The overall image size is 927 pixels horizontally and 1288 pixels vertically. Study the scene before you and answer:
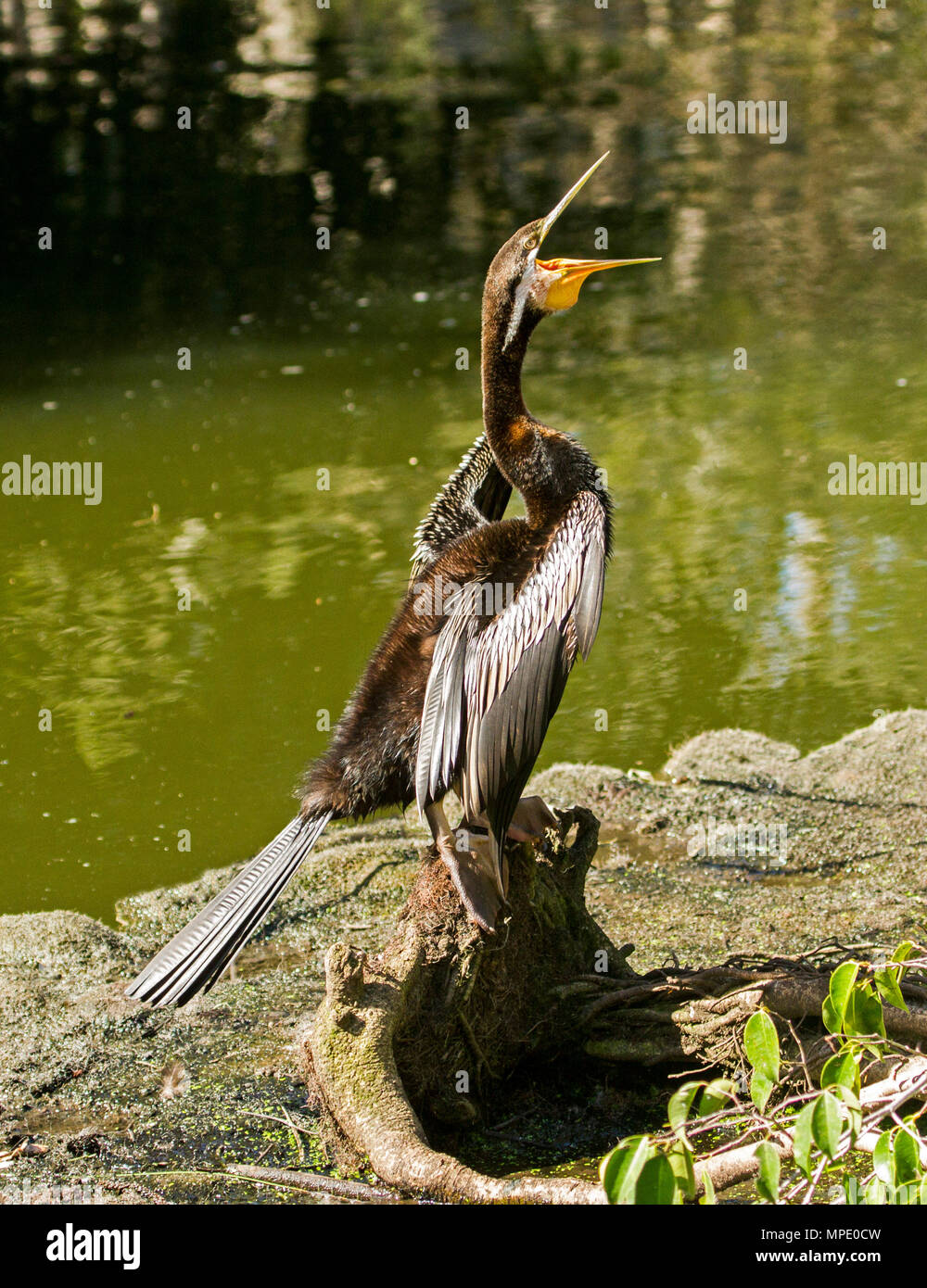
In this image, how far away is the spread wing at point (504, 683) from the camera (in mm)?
3512

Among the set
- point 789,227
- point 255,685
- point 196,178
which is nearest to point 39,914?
point 255,685

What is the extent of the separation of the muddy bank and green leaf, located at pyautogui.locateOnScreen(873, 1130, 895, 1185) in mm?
1272

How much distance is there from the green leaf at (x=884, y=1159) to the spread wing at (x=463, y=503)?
2295 mm

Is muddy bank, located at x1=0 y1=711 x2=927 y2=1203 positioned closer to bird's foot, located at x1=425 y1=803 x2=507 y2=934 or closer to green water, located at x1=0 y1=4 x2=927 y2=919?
green water, located at x1=0 y1=4 x2=927 y2=919

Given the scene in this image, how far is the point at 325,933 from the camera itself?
180 inches

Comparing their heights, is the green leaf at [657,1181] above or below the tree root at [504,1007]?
above

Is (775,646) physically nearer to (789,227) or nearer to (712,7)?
(789,227)

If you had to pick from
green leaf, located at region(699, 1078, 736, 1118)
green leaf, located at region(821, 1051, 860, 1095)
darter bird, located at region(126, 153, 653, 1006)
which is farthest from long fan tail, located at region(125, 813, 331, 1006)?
green leaf, located at region(821, 1051, 860, 1095)

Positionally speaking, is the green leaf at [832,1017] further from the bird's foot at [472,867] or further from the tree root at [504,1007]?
the bird's foot at [472,867]

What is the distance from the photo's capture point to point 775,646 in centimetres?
623

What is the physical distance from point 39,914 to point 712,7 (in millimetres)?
17830

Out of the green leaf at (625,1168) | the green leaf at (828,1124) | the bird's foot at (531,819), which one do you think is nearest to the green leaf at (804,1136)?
the green leaf at (828,1124)

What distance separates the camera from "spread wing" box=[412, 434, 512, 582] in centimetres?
423

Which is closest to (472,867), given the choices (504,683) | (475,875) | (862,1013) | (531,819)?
(475,875)
